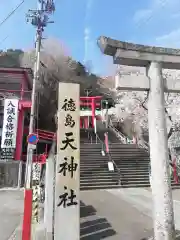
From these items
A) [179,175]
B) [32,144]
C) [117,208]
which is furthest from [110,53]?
[179,175]

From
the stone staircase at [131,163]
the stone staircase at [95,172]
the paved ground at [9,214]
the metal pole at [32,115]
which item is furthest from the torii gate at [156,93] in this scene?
the stone staircase at [131,163]

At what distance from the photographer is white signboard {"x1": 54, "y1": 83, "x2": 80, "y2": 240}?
15.3 ft

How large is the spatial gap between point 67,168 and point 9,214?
505cm

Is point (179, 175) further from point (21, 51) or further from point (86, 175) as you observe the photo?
point (21, 51)

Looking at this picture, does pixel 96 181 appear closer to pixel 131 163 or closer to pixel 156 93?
pixel 131 163

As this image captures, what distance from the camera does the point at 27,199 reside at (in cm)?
494

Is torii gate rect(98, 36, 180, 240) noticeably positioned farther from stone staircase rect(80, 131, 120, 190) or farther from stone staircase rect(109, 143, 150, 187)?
stone staircase rect(109, 143, 150, 187)

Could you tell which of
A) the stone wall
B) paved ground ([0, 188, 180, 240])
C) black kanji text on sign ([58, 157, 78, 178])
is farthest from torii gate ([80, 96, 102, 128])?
black kanji text on sign ([58, 157, 78, 178])

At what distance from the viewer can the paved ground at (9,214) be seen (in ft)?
21.5

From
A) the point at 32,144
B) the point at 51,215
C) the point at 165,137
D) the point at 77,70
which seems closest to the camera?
the point at 165,137

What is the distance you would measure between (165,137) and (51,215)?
313 cm

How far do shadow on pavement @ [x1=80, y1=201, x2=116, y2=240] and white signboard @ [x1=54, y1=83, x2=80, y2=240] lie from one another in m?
1.42

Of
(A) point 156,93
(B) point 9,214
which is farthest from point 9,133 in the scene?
(A) point 156,93

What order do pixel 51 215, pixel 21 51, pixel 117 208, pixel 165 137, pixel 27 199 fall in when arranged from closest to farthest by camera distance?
pixel 27 199 < pixel 165 137 < pixel 51 215 < pixel 117 208 < pixel 21 51
